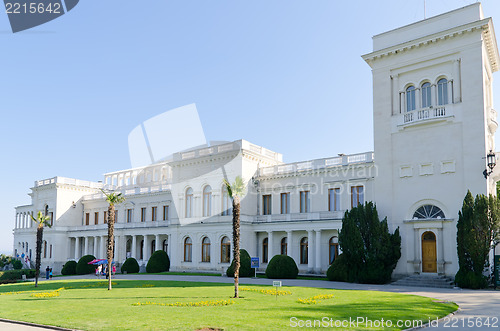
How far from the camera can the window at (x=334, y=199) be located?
4288 centimetres

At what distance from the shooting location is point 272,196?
47.2 meters

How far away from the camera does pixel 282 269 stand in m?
36.8

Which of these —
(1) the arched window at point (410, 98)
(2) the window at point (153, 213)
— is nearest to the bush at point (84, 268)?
(2) the window at point (153, 213)

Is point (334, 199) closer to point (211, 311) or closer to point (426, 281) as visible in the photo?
point (426, 281)

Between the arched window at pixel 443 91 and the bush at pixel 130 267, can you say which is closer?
the arched window at pixel 443 91

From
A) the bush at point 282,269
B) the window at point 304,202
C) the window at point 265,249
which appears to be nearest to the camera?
the bush at point 282,269

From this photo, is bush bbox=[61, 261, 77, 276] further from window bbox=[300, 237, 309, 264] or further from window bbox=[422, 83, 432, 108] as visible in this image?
window bbox=[422, 83, 432, 108]

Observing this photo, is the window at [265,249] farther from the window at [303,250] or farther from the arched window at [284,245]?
the window at [303,250]

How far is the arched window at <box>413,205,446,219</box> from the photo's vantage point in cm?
3132

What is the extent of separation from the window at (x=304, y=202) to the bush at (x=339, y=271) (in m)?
10.8

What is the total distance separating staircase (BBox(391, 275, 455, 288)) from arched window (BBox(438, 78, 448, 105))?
12444 millimetres

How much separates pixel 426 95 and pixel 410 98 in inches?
48.1

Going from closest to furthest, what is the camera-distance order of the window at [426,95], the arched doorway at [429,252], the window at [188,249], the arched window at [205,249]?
the arched doorway at [429,252] < the window at [426,95] < the arched window at [205,249] < the window at [188,249]

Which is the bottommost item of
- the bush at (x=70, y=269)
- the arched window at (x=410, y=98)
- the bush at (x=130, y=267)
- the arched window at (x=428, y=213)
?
the bush at (x=70, y=269)
